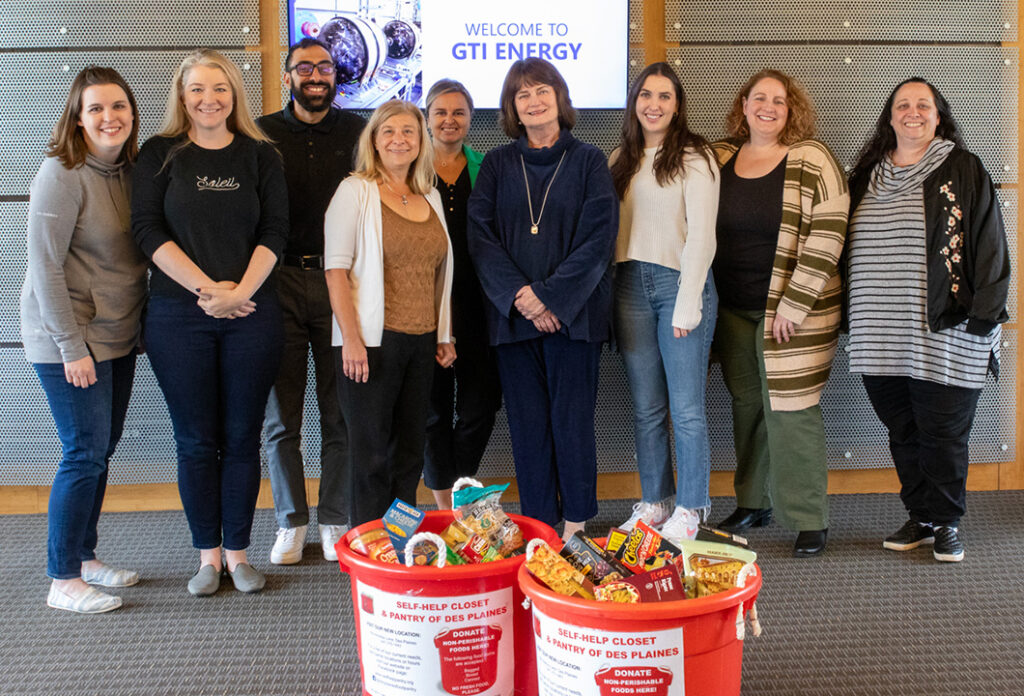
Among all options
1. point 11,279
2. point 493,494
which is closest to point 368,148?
point 493,494

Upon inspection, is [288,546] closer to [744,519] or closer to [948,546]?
[744,519]

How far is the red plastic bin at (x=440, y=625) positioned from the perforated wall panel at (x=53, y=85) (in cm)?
245

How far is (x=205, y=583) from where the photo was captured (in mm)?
2715

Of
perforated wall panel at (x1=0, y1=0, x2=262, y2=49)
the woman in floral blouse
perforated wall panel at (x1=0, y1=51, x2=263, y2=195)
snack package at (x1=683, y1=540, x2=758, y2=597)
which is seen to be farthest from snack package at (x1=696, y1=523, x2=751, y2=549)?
perforated wall panel at (x1=0, y1=0, x2=262, y2=49)

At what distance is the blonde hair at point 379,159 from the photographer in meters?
2.65

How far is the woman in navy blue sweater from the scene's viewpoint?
9.14 feet

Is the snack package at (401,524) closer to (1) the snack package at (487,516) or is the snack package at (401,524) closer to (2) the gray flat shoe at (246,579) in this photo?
(1) the snack package at (487,516)

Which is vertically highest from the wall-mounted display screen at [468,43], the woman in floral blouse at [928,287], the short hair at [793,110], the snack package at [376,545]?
the wall-mounted display screen at [468,43]

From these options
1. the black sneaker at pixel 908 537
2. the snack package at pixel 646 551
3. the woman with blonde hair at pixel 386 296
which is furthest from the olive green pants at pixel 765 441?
the snack package at pixel 646 551

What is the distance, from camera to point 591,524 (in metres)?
3.38

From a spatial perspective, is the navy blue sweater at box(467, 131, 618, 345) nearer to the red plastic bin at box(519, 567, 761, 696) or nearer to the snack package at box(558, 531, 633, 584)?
the snack package at box(558, 531, 633, 584)

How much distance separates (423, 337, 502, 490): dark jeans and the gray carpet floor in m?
0.57

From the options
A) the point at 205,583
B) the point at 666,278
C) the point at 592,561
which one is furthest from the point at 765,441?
the point at 205,583

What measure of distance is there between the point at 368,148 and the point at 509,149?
0.51 metres
